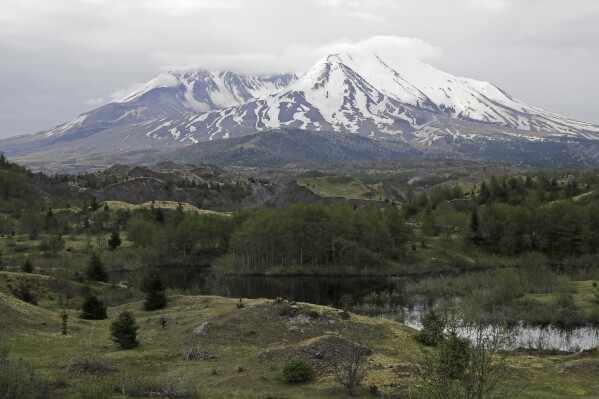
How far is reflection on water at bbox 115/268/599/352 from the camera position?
2176 inches

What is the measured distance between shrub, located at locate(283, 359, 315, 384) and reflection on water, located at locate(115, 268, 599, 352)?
2482 cm

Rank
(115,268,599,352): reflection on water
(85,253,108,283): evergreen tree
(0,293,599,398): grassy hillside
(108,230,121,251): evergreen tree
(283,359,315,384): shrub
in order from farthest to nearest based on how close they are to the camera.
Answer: (108,230,121,251): evergreen tree
(85,253,108,283): evergreen tree
(115,268,599,352): reflection on water
(283,359,315,384): shrub
(0,293,599,398): grassy hillside

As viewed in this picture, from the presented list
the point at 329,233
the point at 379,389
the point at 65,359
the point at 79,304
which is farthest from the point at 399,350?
the point at 329,233

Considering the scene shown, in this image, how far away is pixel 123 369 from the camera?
34.4 metres

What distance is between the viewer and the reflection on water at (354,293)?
2176 inches

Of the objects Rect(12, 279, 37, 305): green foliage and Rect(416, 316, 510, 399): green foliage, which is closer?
Rect(416, 316, 510, 399): green foliage

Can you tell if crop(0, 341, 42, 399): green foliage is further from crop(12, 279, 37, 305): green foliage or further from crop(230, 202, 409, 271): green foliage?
crop(230, 202, 409, 271): green foliage

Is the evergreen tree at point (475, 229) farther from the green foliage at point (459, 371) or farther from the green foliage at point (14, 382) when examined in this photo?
the green foliage at point (14, 382)

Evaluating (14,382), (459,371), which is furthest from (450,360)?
(14,382)

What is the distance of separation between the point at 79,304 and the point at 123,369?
113ft

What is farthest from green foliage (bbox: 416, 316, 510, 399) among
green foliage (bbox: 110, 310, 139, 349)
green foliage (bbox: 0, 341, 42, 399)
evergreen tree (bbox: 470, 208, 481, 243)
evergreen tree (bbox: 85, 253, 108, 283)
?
evergreen tree (bbox: 470, 208, 481, 243)

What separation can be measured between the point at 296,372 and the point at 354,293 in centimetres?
5731

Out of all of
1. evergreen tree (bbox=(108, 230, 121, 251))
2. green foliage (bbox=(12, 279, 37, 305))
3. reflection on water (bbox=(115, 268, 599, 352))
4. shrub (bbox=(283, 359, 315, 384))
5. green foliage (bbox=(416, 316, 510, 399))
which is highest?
green foliage (bbox=(416, 316, 510, 399))

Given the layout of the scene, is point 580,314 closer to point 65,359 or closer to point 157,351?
point 157,351
